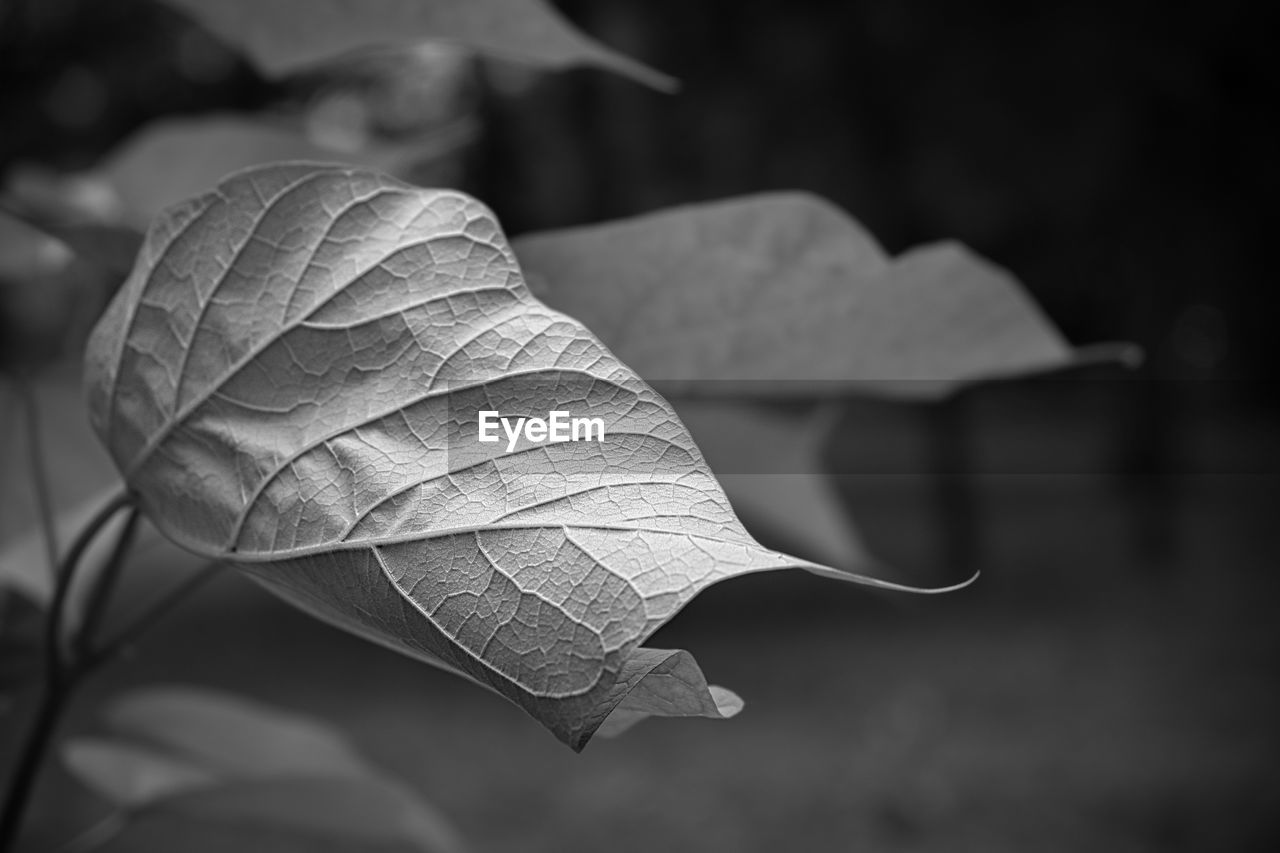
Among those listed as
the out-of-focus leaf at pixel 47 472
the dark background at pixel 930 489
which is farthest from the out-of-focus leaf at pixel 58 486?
the dark background at pixel 930 489

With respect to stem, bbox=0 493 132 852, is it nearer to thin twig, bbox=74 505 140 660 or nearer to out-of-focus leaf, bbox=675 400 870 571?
thin twig, bbox=74 505 140 660

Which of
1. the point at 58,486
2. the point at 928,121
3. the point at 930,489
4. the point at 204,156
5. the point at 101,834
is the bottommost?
the point at 930,489

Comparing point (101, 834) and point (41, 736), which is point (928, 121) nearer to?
point (101, 834)

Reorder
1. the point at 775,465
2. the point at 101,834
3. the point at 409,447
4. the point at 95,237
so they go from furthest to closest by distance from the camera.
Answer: the point at 775,465 → the point at 101,834 → the point at 95,237 → the point at 409,447

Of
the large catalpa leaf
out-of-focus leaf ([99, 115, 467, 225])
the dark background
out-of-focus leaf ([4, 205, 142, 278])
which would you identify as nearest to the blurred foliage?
the dark background

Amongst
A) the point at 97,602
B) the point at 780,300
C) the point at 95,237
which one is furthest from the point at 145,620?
the point at 780,300

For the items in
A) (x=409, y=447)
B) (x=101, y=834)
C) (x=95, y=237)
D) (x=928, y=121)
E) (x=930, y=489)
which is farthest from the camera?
(x=930, y=489)

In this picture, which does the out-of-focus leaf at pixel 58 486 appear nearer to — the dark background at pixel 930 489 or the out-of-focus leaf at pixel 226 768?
the out-of-focus leaf at pixel 226 768
